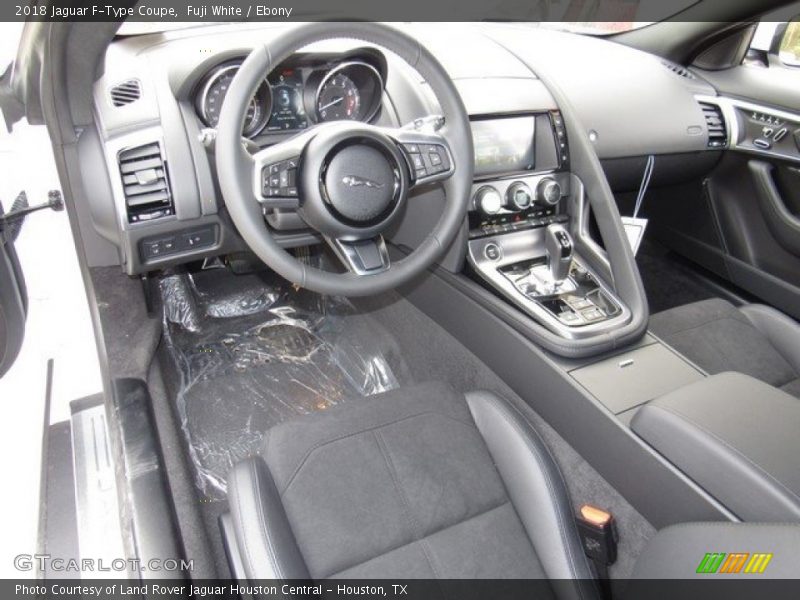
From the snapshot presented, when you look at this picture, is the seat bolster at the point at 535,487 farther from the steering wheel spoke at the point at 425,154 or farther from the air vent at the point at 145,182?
the air vent at the point at 145,182

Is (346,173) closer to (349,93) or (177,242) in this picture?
(349,93)

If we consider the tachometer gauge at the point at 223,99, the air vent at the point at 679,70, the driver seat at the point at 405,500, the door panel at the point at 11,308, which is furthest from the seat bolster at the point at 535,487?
the air vent at the point at 679,70

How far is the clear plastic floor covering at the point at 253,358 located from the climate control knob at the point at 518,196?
0.71 m

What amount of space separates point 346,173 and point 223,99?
424mm

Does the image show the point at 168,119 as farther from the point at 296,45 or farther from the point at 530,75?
the point at 530,75

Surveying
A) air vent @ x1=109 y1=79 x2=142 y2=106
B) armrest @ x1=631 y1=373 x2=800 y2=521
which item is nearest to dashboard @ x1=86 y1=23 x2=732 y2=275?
air vent @ x1=109 y1=79 x2=142 y2=106

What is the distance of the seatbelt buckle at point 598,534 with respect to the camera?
1207mm

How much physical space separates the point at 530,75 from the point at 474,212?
57 centimetres

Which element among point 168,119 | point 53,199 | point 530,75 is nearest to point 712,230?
point 530,75

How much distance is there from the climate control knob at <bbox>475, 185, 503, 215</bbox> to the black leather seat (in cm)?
63

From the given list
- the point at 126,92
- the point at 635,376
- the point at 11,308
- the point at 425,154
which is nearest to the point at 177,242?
the point at 126,92

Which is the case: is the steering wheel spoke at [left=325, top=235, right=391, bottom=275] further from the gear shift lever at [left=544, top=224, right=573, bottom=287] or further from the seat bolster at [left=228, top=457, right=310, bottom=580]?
the gear shift lever at [left=544, top=224, right=573, bottom=287]

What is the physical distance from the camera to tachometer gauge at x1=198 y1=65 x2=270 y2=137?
52.9 inches

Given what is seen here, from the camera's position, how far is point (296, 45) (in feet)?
3.48
